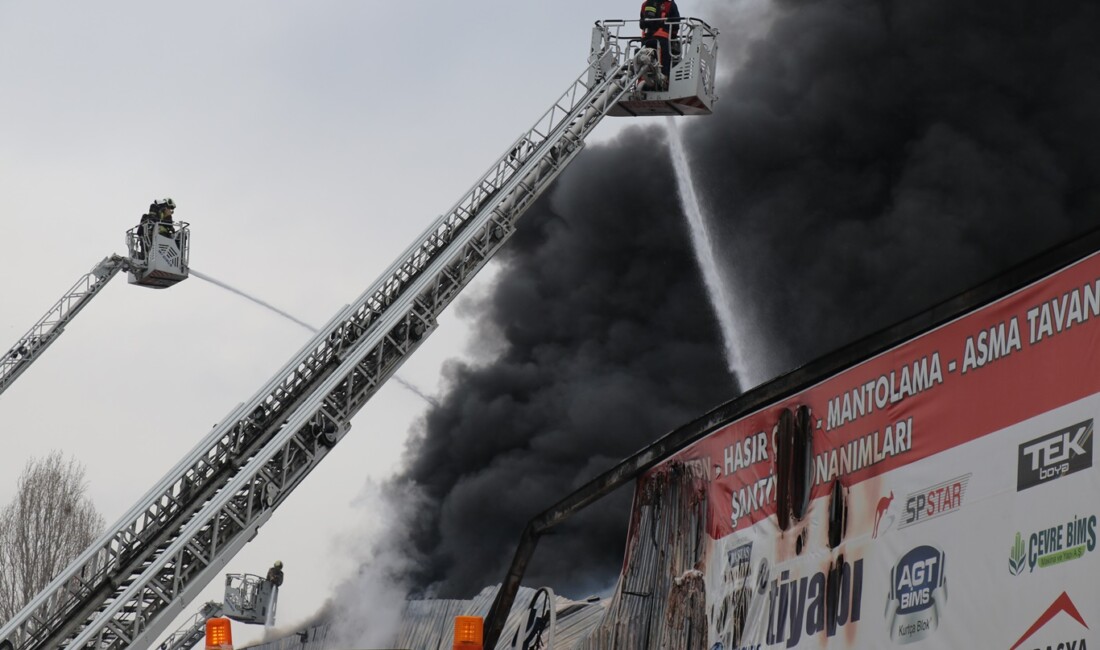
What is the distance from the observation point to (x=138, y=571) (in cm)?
1752

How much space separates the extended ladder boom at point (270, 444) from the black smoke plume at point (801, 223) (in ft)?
58.5

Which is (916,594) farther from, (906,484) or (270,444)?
(270,444)

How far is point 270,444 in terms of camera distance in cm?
1733

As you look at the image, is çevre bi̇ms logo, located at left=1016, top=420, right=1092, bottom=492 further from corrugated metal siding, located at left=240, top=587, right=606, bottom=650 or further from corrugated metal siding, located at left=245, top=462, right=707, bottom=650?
corrugated metal siding, located at left=240, top=587, right=606, bottom=650

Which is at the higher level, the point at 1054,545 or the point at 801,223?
the point at 801,223

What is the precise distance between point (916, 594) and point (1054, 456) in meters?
1.08

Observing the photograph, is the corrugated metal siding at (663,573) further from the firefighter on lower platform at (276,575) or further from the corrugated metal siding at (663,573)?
the firefighter on lower platform at (276,575)

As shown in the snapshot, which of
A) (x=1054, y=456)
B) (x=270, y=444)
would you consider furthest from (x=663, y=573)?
(x=270, y=444)

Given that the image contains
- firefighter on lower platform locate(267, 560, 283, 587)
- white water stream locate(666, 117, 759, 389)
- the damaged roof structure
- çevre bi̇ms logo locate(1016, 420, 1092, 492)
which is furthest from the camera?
white water stream locate(666, 117, 759, 389)

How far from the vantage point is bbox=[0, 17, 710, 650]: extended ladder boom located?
17.0 m

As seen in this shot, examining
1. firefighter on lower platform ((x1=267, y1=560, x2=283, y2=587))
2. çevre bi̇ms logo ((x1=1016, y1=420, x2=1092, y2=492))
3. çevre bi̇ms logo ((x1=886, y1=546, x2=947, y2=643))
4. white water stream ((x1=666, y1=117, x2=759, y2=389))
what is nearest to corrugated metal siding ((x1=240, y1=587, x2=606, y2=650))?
firefighter on lower platform ((x1=267, y1=560, x2=283, y2=587))

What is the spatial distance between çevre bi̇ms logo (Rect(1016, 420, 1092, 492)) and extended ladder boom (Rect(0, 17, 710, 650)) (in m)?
11.6

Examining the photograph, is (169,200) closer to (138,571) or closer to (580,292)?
(138,571)

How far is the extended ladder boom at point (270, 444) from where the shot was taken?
17.0 meters
